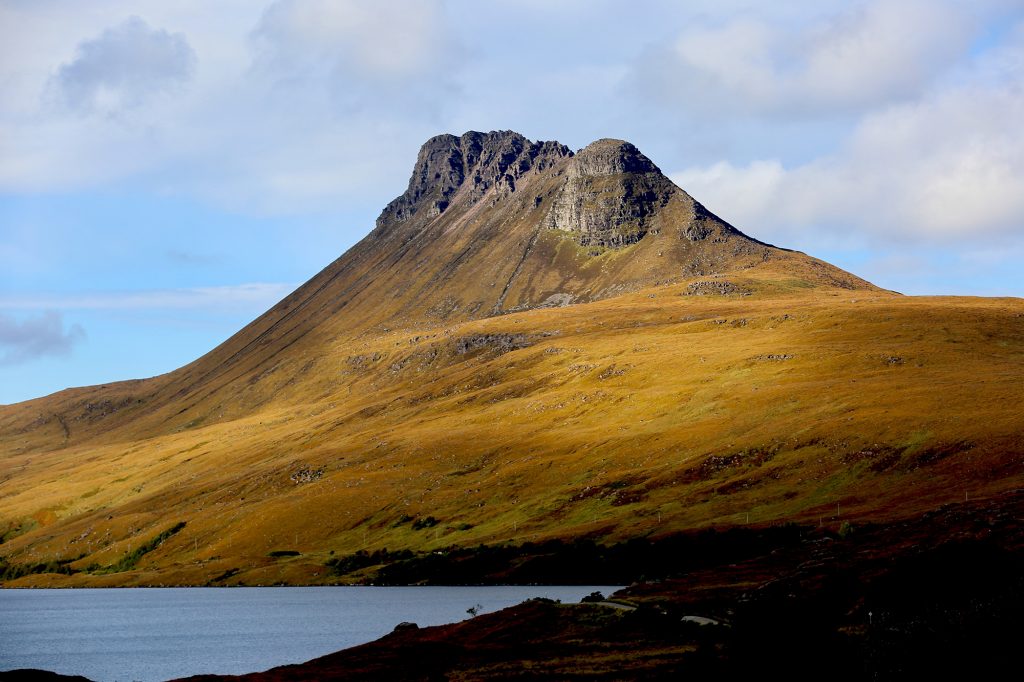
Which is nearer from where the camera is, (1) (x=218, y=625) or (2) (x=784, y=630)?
(2) (x=784, y=630)

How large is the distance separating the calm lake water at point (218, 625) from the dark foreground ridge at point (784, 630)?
24738 mm

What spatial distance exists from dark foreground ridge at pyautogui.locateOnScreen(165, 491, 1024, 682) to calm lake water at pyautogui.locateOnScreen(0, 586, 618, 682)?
24.7m

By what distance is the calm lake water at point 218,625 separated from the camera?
97.4 metres

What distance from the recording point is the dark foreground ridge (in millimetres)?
44438

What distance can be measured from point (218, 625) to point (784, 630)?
8825 centimetres

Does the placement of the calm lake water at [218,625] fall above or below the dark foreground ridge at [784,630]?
below

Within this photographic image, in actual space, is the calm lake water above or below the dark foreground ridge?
below

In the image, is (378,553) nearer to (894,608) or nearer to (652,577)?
(652,577)

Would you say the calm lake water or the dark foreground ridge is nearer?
the dark foreground ridge

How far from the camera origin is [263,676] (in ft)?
205

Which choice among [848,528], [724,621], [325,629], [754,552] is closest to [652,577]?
[754,552]

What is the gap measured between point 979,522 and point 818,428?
103609mm

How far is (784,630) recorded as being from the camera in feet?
184

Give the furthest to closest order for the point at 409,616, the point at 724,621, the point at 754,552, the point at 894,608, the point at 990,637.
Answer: the point at 754,552, the point at 409,616, the point at 724,621, the point at 894,608, the point at 990,637
